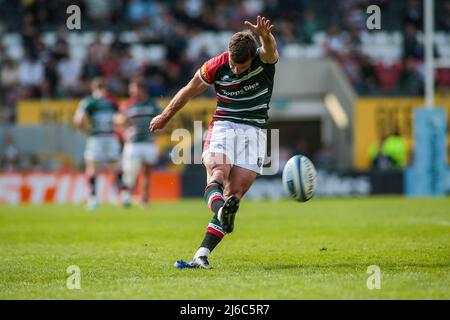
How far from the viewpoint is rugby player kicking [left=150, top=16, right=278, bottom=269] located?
339 inches

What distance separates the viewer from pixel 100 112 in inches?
768

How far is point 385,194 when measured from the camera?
80.5 feet

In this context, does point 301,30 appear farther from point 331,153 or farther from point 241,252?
point 241,252

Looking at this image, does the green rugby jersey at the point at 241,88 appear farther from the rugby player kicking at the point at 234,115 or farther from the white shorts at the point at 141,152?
the white shorts at the point at 141,152

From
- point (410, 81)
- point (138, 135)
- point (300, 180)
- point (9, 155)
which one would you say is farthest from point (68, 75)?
point (300, 180)

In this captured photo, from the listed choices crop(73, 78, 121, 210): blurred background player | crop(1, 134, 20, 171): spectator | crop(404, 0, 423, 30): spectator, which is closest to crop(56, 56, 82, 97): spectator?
crop(1, 134, 20, 171): spectator

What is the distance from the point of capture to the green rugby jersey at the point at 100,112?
1940 centimetres

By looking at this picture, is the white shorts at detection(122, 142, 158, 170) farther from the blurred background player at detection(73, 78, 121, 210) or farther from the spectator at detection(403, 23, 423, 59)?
the spectator at detection(403, 23, 423, 59)

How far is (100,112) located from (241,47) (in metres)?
11.4

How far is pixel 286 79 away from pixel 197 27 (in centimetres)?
384

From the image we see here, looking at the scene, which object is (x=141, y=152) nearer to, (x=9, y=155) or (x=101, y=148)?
(x=101, y=148)

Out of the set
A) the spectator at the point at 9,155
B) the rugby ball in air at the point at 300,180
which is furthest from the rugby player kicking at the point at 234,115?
the spectator at the point at 9,155

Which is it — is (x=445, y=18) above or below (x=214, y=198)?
above
